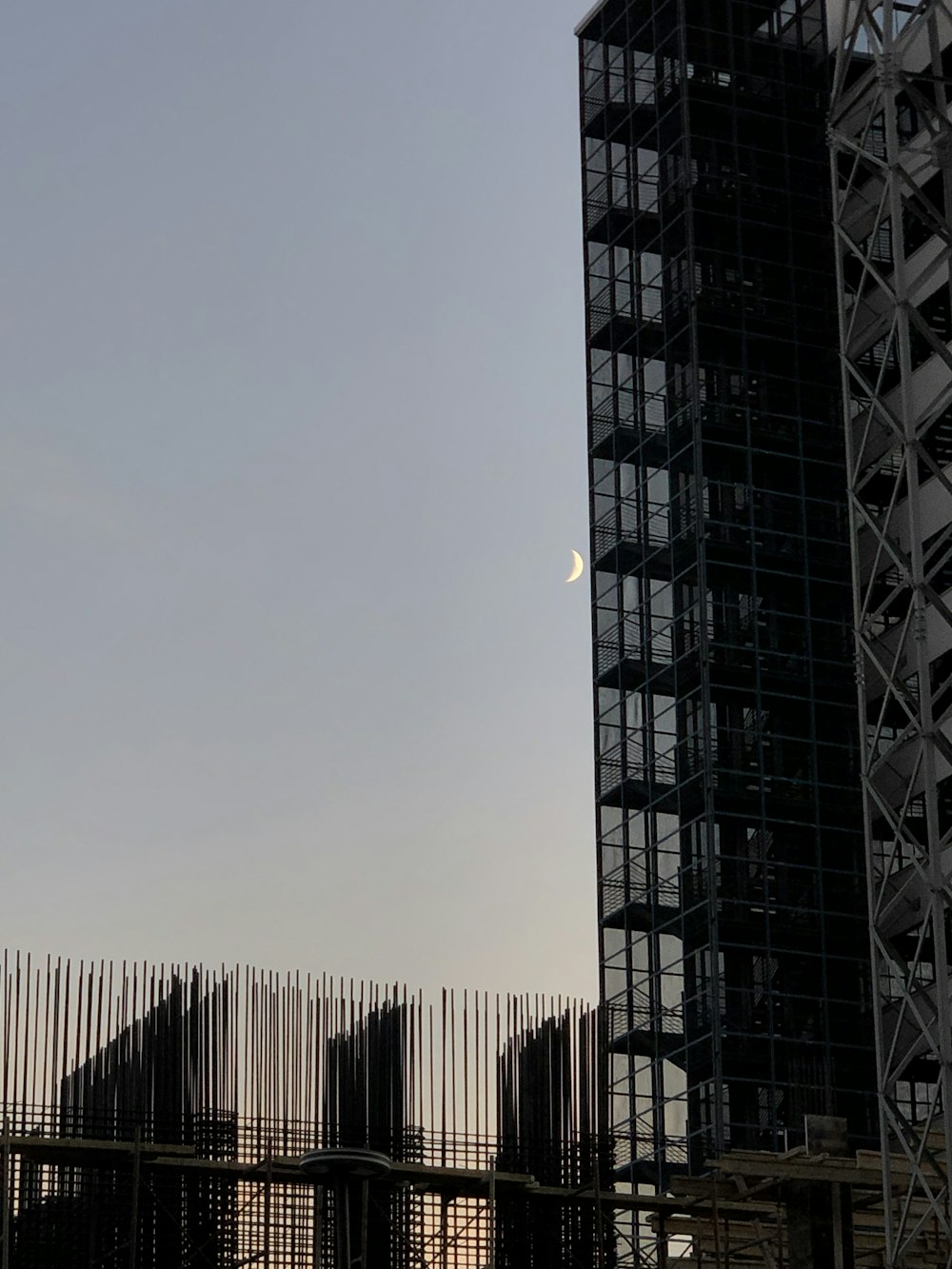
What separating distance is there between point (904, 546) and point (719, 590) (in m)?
5.29

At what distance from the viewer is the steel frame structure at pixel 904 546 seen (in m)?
36.2

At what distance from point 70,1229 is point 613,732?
30.1 meters

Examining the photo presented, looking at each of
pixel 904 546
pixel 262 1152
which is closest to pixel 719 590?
pixel 904 546

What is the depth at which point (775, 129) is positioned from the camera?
6925 cm

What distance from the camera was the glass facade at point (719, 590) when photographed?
6003cm

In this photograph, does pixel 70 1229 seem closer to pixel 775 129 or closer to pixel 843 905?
pixel 843 905

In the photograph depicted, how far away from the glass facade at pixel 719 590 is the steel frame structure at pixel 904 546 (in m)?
1.53

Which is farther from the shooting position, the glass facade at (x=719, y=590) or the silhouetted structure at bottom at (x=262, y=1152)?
the glass facade at (x=719, y=590)

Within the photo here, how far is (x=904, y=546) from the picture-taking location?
61.6m

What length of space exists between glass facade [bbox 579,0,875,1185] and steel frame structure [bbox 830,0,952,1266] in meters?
1.53

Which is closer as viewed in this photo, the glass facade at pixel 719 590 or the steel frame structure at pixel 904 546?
the steel frame structure at pixel 904 546

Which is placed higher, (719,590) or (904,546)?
(904,546)

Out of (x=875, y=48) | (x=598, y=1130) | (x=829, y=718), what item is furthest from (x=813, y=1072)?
(x=875, y=48)

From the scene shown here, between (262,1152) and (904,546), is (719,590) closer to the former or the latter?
(904,546)
